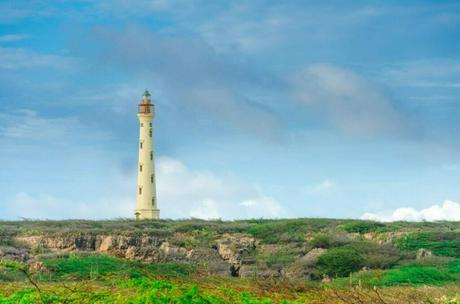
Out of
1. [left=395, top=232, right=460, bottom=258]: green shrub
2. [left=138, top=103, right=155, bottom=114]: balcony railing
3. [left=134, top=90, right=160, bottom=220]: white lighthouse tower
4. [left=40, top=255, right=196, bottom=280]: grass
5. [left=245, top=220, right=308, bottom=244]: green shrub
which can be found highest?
[left=138, top=103, right=155, bottom=114]: balcony railing

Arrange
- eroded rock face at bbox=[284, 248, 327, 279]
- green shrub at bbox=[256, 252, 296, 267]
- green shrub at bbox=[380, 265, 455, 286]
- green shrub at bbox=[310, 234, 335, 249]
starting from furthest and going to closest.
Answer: green shrub at bbox=[310, 234, 335, 249]
green shrub at bbox=[256, 252, 296, 267]
eroded rock face at bbox=[284, 248, 327, 279]
green shrub at bbox=[380, 265, 455, 286]

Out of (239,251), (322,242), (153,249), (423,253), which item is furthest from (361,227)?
(153,249)

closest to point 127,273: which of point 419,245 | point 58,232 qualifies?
point 58,232

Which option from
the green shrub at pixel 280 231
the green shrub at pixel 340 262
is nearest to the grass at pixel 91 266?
the green shrub at pixel 340 262

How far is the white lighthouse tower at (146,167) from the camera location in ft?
159

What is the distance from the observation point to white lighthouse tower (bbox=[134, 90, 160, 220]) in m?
48.4

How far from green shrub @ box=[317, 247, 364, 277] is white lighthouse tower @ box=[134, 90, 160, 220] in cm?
2154

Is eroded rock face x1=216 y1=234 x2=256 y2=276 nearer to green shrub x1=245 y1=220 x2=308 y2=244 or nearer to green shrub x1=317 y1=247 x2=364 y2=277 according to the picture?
green shrub x1=245 y1=220 x2=308 y2=244

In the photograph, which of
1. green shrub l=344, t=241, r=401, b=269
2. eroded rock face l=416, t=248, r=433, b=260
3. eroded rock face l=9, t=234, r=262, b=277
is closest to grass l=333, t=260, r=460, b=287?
green shrub l=344, t=241, r=401, b=269

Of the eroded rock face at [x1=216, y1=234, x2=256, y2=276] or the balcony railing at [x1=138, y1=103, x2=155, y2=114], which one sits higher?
the balcony railing at [x1=138, y1=103, x2=155, y2=114]

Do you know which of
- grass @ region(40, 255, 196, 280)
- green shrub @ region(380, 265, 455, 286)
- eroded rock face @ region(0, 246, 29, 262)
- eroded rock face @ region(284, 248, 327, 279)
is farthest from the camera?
eroded rock face @ region(0, 246, 29, 262)

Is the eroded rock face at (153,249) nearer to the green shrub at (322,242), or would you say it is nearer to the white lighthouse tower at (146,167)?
the green shrub at (322,242)

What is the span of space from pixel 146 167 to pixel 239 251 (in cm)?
1880

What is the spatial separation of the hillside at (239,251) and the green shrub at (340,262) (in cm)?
3
